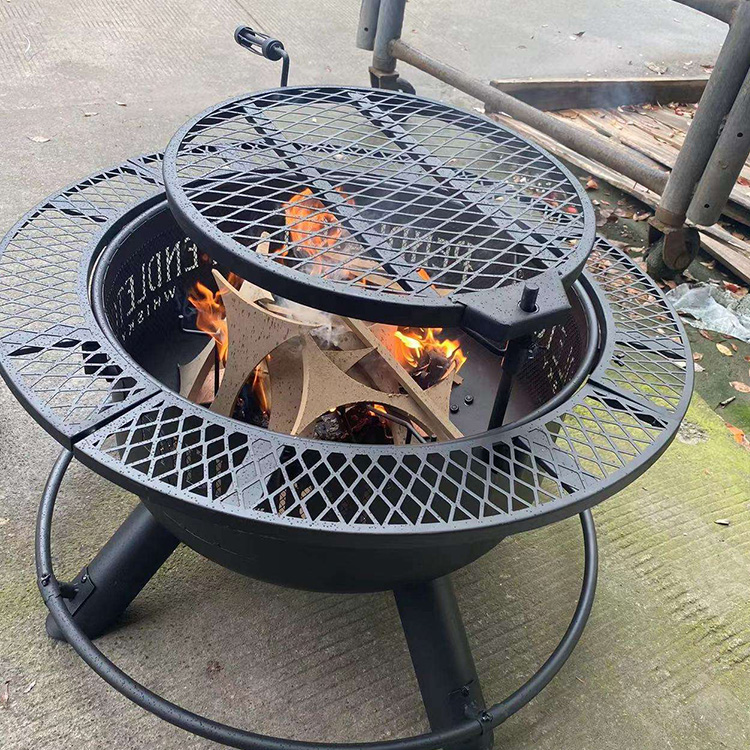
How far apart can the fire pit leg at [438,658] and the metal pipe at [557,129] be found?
225 cm

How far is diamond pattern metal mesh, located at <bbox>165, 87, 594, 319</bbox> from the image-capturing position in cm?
123

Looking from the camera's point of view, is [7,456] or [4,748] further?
[7,456]

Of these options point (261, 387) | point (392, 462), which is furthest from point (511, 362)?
point (261, 387)

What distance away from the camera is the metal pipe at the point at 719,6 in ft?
8.61

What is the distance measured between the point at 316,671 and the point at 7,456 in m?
1.10

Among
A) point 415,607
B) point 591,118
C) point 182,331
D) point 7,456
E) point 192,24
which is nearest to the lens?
point 415,607

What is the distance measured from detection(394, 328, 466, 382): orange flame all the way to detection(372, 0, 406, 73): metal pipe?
2.73 metres

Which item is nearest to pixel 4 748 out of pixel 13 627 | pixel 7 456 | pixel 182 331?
pixel 13 627

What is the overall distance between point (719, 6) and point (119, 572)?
9.15 feet

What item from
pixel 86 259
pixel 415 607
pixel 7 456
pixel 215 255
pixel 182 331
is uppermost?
pixel 215 255

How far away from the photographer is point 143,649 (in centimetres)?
170

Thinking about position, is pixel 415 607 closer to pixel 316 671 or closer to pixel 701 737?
pixel 316 671

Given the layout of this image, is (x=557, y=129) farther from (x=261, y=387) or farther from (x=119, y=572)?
(x=119, y=572)

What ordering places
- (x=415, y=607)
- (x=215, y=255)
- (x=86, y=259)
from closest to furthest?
(x=215, y=255), (x=86, y=259), (x=415, y=607)
